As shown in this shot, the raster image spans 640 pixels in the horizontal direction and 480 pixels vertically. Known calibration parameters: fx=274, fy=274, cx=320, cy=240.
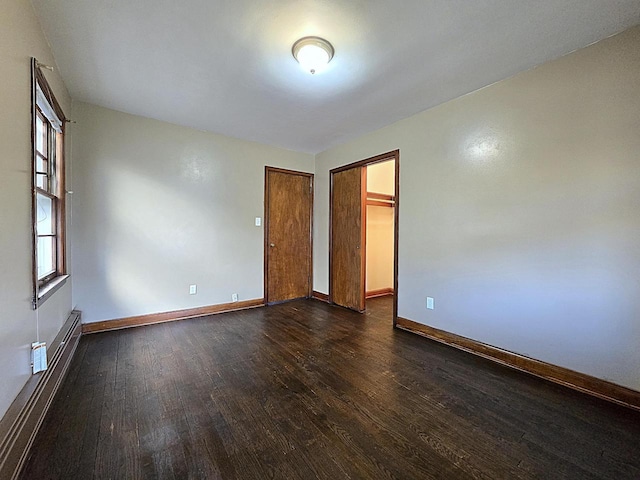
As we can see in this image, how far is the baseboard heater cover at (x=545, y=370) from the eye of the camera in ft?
5.96

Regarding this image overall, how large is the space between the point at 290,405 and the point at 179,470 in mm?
669

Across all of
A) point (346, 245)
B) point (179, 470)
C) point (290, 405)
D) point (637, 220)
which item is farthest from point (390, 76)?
point (179, 470)

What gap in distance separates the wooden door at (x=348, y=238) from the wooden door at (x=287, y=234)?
537 millimetres

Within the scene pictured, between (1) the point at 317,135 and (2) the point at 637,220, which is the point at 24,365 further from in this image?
(2) the point at 637,220

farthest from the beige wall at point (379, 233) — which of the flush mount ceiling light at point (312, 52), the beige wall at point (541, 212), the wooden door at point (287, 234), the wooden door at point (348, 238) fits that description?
the flush mount ceiling light at point (312, 52)

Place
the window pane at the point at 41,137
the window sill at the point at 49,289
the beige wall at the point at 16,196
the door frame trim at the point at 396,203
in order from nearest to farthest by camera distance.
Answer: the beige wall at the point at 16,196
the window sill at the point at 49,289
the window pane at the point at 41,137
the door frame trim at the point at 396,203

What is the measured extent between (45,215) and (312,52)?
254cm

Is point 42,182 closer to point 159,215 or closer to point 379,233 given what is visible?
point 159,215

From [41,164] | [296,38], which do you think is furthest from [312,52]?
[41,164]

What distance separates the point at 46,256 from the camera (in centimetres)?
236

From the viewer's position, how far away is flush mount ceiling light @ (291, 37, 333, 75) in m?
1.88

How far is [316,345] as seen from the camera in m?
2.69

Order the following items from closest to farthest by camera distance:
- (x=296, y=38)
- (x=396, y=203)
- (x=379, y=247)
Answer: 1. (x=296, y=38)
2. (x=396, y=203)
3. (x=379, y=247)

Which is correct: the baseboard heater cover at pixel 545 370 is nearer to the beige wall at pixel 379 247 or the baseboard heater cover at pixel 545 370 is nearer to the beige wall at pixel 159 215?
the beige wall at pixel 379 247
